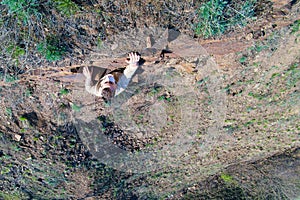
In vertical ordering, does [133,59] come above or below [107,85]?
above

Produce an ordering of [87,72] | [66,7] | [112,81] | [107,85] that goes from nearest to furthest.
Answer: [66,7] < [107,85] < [112,81] < [87,72]

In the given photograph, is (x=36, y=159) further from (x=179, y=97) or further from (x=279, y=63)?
(x=279, y=63)

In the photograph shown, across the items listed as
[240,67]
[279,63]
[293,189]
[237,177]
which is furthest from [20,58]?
[293,189]

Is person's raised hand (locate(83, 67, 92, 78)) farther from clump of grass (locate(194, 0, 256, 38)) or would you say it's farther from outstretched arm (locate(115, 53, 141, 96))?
clump of grass (locate(194, 0, 256, 38))

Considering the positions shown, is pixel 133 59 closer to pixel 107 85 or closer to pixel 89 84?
pixel 107 85

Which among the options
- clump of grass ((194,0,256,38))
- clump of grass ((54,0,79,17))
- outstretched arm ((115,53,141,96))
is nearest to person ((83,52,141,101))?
outstretched arm ((115,53,141,96))

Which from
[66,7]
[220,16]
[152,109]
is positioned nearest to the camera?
[66,7]

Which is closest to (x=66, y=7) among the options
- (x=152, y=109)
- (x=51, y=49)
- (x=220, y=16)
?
(x=51, y=49)

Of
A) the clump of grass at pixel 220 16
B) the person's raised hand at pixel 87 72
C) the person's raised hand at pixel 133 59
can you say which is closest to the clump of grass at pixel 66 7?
the person's raised hand at pixel 87 72
